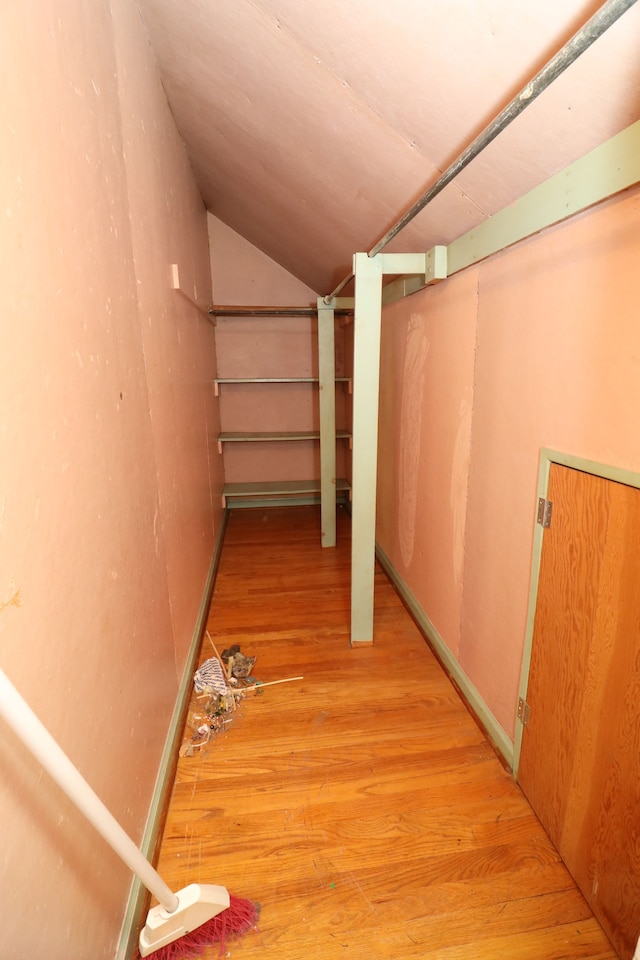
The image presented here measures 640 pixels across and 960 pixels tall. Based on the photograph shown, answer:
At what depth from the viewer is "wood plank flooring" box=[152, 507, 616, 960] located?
1.07 meters

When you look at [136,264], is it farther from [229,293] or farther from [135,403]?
[229,293]

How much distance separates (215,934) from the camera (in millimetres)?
1044

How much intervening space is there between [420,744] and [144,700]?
0.98m

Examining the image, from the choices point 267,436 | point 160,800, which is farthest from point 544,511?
point 267,436

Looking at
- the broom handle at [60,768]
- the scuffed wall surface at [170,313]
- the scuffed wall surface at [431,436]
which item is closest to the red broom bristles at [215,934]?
the broom handle at [60,768]

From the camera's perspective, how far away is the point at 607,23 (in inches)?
22.5

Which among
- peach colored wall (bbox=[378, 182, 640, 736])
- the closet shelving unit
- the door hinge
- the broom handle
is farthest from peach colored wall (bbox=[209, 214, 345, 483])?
the broom handle

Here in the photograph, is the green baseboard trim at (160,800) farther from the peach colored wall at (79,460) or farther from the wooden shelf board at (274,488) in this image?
the wooden shelf board at (274,488)

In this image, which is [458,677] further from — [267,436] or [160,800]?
[267,436]

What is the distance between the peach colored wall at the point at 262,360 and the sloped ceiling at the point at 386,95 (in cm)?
152

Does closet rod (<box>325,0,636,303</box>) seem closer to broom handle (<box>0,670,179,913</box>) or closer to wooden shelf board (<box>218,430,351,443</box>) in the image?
broom handle (<box>0,670,179,913</box>)

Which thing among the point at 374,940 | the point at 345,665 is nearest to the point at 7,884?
the point at 374,940

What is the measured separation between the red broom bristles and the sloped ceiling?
6.36 feet

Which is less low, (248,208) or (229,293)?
(248,208)
